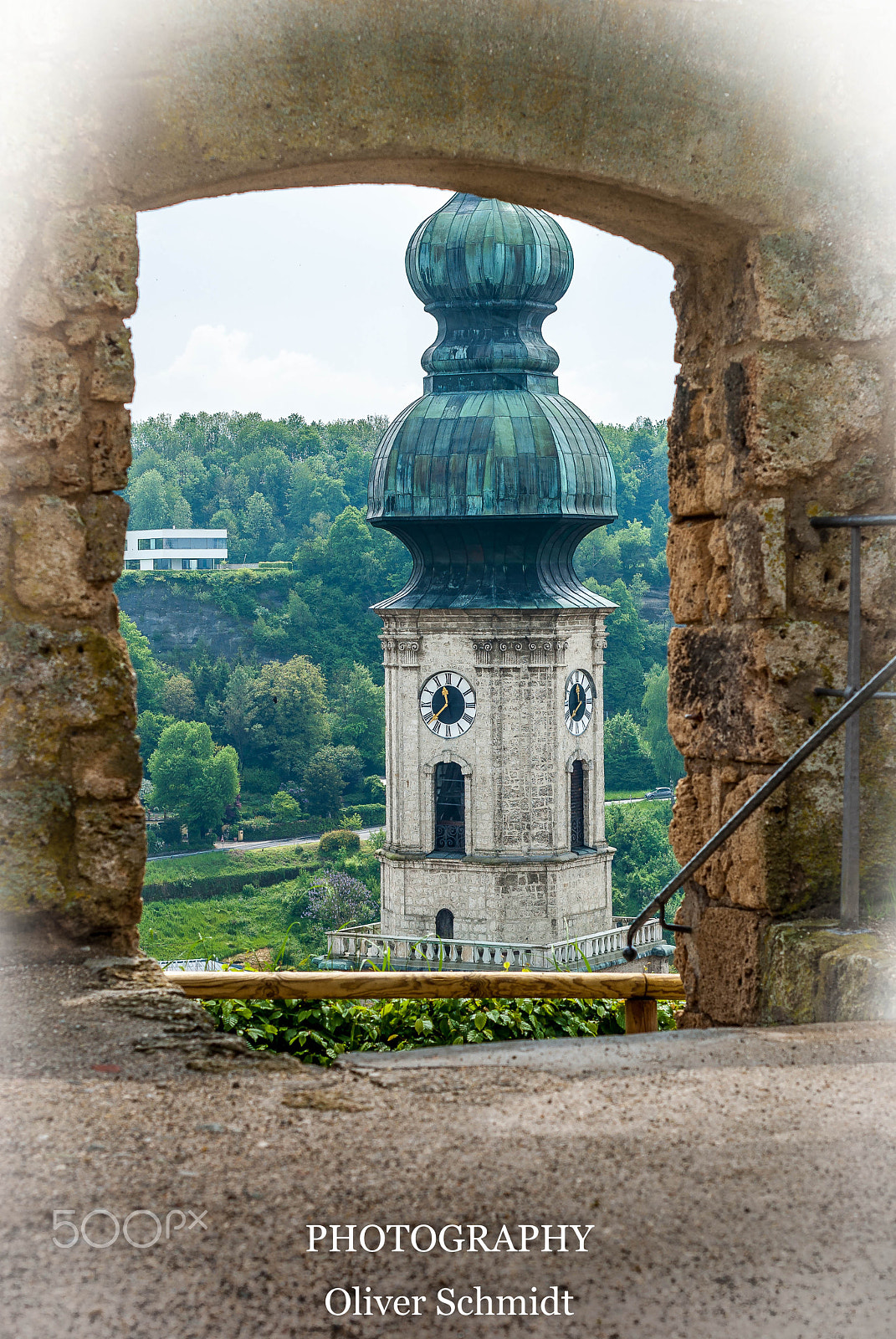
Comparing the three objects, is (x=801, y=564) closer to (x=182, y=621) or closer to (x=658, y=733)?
(x=658, y=733)

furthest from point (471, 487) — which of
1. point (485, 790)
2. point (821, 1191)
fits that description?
point (821, 1191)

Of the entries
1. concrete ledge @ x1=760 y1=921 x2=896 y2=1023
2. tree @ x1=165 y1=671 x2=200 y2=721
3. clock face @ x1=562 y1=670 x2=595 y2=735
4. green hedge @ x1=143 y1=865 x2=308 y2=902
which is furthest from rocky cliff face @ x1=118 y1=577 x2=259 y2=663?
concrete ledge @ x1=760 y1=921 x2=896 y2=1023

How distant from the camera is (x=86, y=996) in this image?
241cm

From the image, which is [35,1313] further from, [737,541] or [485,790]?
[485,790]

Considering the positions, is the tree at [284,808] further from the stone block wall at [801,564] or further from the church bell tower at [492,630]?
the stone block wall at [801,564]

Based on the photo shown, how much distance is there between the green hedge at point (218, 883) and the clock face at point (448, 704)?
17630 millimetres

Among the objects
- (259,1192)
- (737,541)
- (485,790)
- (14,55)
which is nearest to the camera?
(259,1192)

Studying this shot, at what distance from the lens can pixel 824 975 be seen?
9.04 feet

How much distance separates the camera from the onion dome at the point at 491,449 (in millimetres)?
21438

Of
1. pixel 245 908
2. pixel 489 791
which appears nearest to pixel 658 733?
pixel 245 908

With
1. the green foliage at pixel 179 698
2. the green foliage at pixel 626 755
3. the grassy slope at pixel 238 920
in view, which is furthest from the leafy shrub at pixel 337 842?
the green foliage at pixel 626 755

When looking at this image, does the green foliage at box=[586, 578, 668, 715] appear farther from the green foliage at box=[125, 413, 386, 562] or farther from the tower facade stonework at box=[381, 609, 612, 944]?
the tower facade stonework at box=[381, 609, 612, 944]

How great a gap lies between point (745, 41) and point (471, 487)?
758 inches

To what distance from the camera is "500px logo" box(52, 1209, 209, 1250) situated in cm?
168
